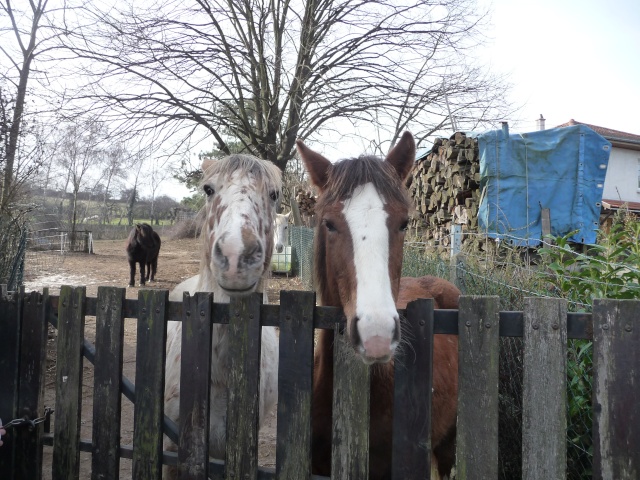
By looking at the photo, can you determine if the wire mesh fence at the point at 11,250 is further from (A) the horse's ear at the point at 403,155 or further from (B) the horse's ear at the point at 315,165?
(A) the horse's ear at the point at 403,155

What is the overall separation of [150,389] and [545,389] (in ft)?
5.75

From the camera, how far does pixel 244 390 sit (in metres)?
2.00

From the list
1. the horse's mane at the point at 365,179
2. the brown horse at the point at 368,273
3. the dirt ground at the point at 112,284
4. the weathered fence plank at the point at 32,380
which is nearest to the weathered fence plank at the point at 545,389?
the brown horse at the point at 368,273

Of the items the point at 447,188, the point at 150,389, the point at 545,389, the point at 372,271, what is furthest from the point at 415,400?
the point at 447,188

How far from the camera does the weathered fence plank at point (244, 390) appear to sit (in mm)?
1983

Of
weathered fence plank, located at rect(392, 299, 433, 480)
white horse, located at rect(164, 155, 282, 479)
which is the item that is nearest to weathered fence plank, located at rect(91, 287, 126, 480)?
white horse, located at rect(164, 155, 282, 479)

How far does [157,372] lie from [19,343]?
90 centimetres

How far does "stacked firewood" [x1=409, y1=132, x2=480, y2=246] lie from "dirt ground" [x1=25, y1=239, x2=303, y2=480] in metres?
3.79

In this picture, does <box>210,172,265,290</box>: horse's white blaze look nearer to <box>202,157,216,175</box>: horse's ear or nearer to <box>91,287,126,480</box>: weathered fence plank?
<box>202,157,216,175</box>: horse's ear

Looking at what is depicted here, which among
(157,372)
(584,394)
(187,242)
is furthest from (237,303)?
(187,242)

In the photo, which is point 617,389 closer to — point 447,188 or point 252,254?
point 252,254

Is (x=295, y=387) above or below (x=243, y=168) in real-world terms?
below

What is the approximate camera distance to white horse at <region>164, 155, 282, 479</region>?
197 centimetres

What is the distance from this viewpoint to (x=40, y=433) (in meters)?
2.35
